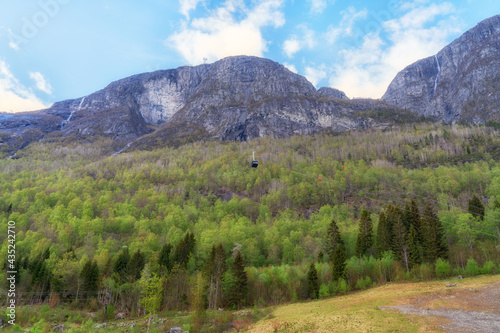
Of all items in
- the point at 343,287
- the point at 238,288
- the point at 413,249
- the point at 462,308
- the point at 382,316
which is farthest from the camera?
the point at 413,249

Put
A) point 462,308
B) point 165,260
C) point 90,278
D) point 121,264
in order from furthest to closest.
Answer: point 165,260 < point 121,264 < point 90,278 < point 462,308

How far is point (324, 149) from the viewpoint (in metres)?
162

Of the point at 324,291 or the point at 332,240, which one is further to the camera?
the point at 332,240

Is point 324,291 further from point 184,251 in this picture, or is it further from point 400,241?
point 184,251

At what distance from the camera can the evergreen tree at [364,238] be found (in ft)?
191

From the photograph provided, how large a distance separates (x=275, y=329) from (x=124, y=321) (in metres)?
26.4

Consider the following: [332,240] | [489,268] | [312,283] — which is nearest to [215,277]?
[312,283]

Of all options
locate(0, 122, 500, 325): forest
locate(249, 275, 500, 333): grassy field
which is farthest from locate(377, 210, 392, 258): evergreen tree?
locate(249, 275, 500, 333): grassy field

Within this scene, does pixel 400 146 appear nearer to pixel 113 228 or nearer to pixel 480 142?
pixel 480 142

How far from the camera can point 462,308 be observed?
89.5 ft

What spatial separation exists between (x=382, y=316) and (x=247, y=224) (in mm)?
58924

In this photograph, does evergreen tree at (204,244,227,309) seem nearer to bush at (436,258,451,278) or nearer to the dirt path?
the dirt path

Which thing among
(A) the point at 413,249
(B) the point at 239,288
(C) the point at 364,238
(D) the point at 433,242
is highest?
(C) the point at 364,238

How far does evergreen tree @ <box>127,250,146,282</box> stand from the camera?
169 ft
